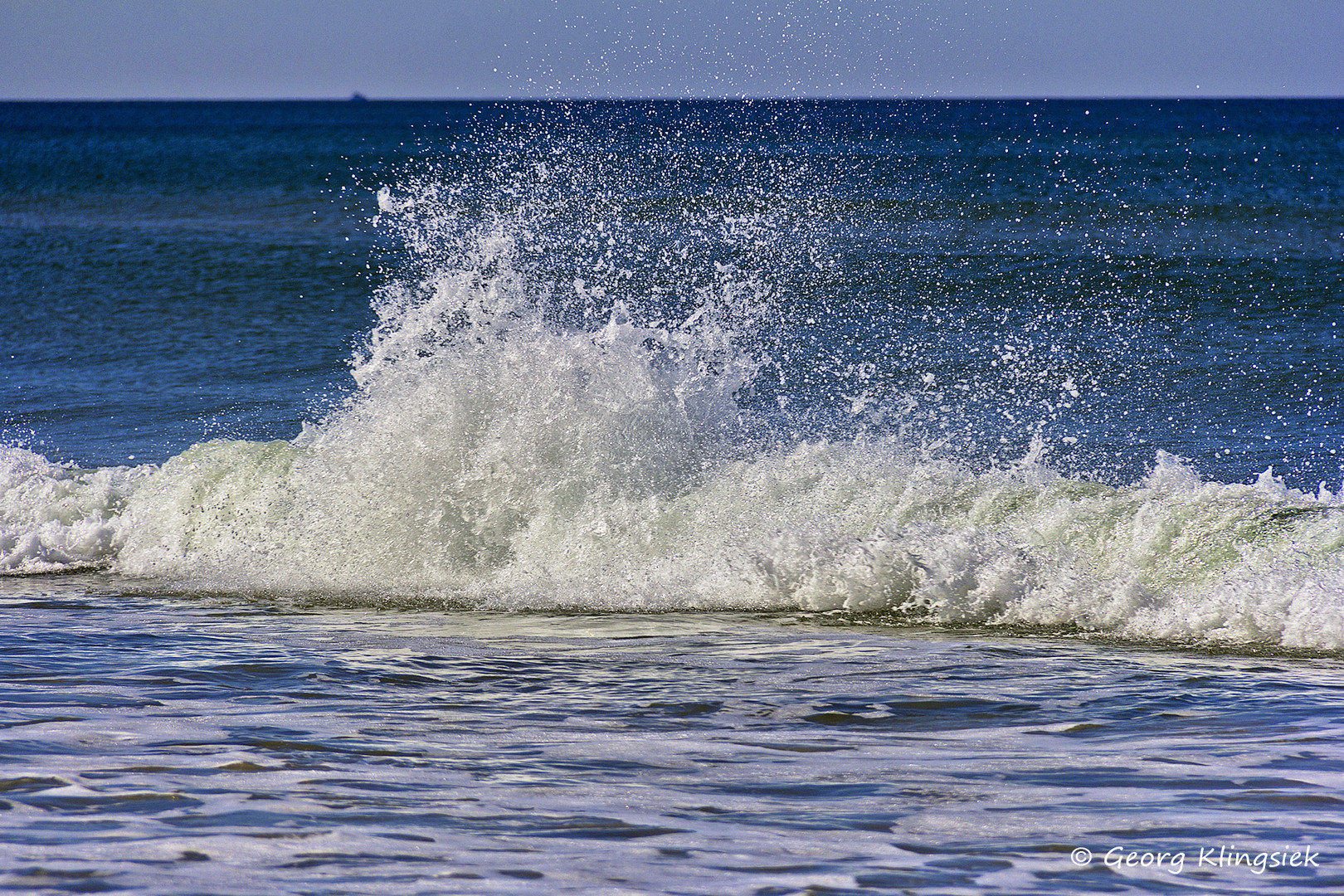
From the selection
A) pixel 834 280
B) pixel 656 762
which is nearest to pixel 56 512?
pixel 656 762

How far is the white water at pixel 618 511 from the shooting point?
6852mm

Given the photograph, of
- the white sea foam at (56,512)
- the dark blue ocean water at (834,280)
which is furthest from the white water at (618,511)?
the dark blue ocean water at (834,280)

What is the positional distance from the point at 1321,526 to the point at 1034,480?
1567mm

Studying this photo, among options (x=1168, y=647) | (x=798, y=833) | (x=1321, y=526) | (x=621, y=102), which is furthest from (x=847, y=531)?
(x=621, y=102)

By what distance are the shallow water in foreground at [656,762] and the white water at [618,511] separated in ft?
1.93

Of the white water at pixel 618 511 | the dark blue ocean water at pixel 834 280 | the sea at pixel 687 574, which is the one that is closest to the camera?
the sea at pixel 687 574

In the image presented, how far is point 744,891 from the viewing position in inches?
125

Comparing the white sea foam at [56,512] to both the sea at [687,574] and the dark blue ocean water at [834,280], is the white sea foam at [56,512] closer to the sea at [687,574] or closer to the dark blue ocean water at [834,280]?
the sea at [687,574]

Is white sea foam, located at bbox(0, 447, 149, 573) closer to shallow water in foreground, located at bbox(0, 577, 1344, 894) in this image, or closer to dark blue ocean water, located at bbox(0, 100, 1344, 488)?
dark blue ocean water, located at bbox(0, 100, 1344, 488)

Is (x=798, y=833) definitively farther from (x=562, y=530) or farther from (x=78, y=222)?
(x=78, y=222)

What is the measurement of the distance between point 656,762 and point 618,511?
12.0 feet

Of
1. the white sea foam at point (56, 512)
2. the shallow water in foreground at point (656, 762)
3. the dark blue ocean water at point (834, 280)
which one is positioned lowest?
the shallow water in foreground at point (656, 762)

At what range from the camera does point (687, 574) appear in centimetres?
715

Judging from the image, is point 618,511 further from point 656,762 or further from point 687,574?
point 656,762
